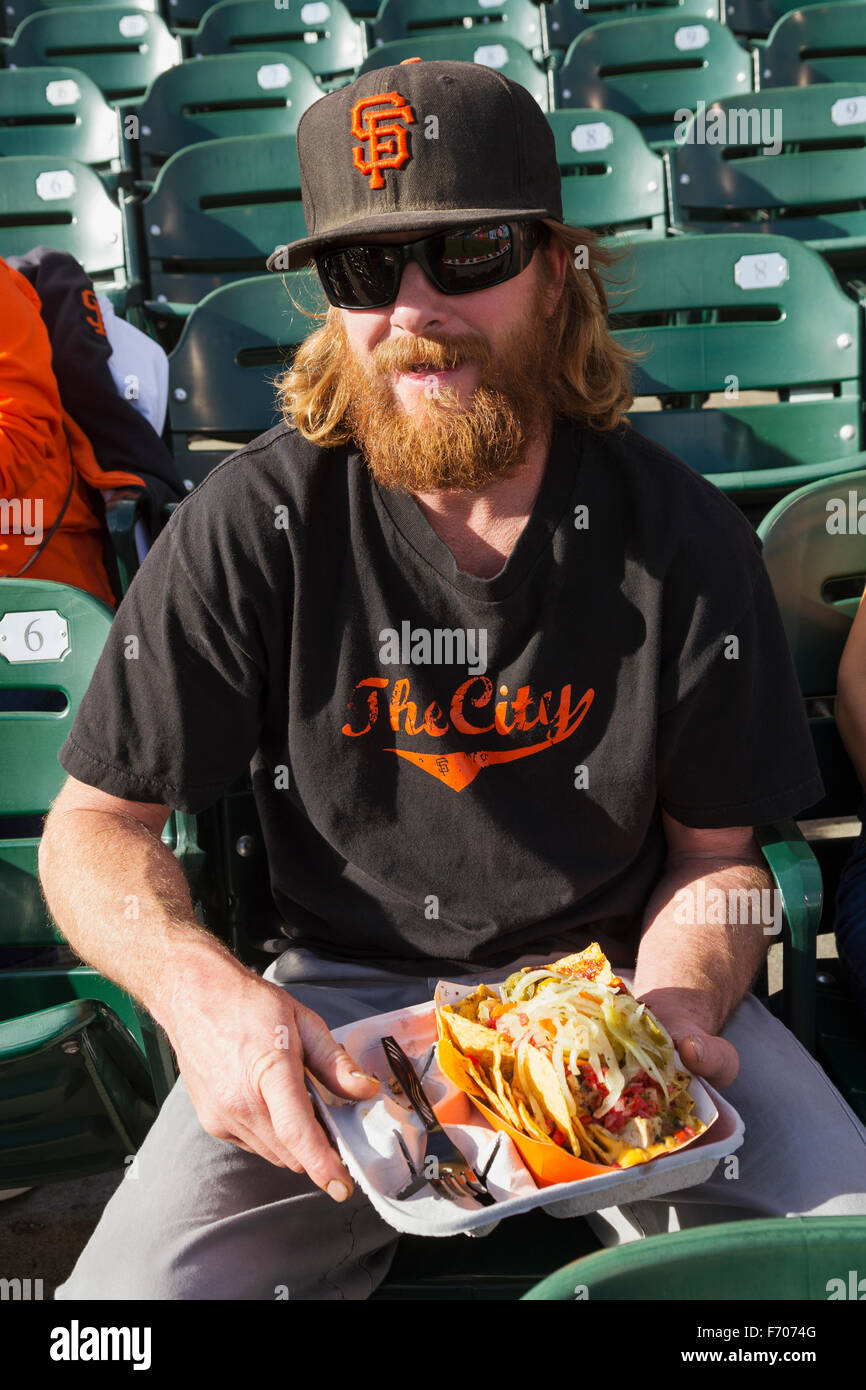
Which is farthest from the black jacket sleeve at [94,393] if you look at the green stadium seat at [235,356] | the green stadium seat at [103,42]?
the green stadium seat at [103,42]

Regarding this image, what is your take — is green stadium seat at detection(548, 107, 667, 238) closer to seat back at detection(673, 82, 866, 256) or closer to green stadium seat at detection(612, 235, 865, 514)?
seat back at detection(673, 82, 866, 256)

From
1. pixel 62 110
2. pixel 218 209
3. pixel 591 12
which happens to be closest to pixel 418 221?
pixel 218 209

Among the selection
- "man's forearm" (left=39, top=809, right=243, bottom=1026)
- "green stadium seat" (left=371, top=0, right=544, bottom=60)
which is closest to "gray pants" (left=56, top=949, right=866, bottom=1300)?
"man's forearm" (left=39, top=809, right=243, bottom=1026)

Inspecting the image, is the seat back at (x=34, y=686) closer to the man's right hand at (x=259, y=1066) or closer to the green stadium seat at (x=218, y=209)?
the man's right hand at (x=259, y=1066)

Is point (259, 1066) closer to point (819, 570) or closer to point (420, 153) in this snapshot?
point (420, 153)

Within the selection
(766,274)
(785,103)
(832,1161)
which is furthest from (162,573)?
(785,103)

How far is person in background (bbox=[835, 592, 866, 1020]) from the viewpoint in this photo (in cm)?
189

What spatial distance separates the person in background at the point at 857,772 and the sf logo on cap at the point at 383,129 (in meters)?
1.02

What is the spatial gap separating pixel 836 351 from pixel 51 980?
105 inches

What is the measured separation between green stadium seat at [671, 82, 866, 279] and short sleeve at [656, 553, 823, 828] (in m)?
3.38

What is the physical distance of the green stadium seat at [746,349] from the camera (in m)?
3.41

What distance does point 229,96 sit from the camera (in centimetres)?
541

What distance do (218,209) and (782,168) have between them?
2.19 metres

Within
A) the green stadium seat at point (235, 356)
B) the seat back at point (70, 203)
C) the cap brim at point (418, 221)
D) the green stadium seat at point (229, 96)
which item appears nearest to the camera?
the cap brim at point (418, 221)
